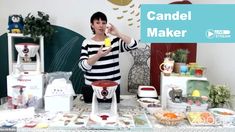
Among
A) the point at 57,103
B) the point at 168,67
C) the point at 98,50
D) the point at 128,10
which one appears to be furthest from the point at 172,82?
the point at 128,10

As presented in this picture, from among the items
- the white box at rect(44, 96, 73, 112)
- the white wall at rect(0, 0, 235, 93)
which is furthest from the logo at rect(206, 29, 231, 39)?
the white wall at rect(0, 0, 235, 93)

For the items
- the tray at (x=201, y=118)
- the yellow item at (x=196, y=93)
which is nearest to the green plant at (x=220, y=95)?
the yellow item at (x=196, y=93)

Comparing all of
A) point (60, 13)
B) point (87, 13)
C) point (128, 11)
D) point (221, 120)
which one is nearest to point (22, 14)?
point (60, 13)

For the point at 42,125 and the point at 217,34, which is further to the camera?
the point at 217,34

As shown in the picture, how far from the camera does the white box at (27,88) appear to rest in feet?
6.04

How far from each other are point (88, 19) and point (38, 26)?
0.61 metres

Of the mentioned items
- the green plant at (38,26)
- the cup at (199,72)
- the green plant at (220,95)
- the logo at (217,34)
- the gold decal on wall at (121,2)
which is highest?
the gold decal on wall at (121,2)

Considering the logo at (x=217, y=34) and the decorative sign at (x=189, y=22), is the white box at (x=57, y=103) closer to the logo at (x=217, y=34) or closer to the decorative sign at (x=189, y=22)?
the decorative sign at (x=189, y=22)

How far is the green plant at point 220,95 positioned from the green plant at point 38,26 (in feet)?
6.36

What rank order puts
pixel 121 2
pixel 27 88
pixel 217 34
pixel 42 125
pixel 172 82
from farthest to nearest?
pixel 121 2 < pixel 172 82 < pixel 27 88 < pixel 217 34 < pixel 42 125

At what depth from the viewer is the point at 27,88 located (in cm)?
185

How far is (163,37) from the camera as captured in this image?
176 cm

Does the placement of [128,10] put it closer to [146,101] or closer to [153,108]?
[146,101]

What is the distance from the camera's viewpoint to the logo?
5.67 ft
